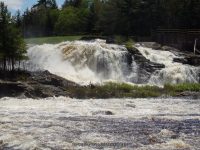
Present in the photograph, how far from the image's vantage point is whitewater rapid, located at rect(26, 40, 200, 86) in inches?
2259

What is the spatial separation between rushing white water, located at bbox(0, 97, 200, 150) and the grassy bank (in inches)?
142

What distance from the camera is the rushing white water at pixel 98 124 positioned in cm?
2391

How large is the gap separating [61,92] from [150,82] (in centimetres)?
1424

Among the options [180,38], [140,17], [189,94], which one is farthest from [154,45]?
[140,17]

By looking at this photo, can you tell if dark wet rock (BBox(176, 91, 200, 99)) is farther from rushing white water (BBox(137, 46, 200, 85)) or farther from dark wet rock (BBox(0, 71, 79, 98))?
dark wet rock (BBox(0, 71, 79, 98))

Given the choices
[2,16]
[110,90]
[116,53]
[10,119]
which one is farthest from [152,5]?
[10,119]

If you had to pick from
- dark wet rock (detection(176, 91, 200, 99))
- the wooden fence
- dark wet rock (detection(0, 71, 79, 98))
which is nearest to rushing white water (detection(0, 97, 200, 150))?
dark wet rock (detection(0, 71, 79, 98))

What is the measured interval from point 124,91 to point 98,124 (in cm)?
1886

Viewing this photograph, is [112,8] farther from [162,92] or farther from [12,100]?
[12,100]

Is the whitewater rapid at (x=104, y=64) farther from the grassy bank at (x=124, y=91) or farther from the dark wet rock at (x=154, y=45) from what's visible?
the grassy bank at (x=124, y=91)

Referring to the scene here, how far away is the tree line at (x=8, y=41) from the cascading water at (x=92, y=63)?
476cm

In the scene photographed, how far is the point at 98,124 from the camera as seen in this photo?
29.5 metres

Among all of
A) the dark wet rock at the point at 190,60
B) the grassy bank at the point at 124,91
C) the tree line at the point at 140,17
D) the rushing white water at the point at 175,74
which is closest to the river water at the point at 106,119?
the rushing white water at the point at 175,74

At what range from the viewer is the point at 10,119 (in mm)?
31422
